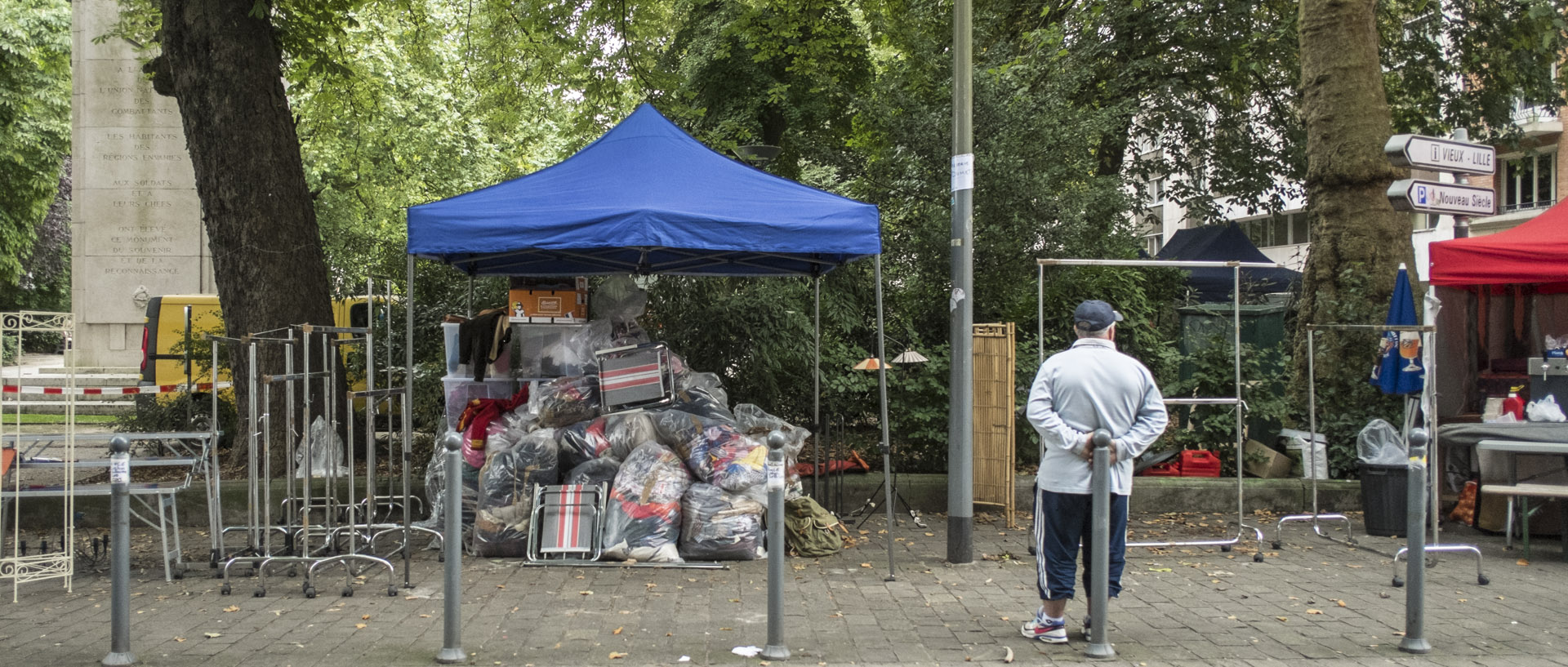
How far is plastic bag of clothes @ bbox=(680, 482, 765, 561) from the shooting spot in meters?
7.38

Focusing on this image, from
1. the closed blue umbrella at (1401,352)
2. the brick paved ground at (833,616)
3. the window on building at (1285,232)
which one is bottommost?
the brick paved ground at (833,616)

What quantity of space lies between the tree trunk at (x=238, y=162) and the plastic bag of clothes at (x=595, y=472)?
9.55 ft

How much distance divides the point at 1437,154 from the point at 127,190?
16.6 metres

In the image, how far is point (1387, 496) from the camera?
8.34 metres

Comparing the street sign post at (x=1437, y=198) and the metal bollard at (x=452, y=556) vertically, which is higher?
the street sign post at (x=1437, y=198)

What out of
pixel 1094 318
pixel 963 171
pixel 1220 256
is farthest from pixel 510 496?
pixel 1220 256

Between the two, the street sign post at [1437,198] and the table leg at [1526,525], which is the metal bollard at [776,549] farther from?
the table leg at [1526,525]

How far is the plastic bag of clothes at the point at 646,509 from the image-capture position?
23.9ft

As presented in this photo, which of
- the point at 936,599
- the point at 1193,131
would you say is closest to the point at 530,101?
the point at 1193,131

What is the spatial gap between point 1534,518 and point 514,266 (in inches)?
324

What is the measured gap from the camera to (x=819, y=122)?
51.6ft

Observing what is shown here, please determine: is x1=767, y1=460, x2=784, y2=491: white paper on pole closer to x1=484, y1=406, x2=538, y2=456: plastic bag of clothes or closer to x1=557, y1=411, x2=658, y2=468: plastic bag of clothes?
x1=557, y1=411, x2=658, y2=468: plastic bag of clothes

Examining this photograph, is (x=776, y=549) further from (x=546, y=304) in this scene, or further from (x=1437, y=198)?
(x=1437, y=198)

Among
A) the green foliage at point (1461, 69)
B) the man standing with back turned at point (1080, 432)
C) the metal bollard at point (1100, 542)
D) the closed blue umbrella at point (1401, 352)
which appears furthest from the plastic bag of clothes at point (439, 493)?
the green foliage at point (1461, 69)
